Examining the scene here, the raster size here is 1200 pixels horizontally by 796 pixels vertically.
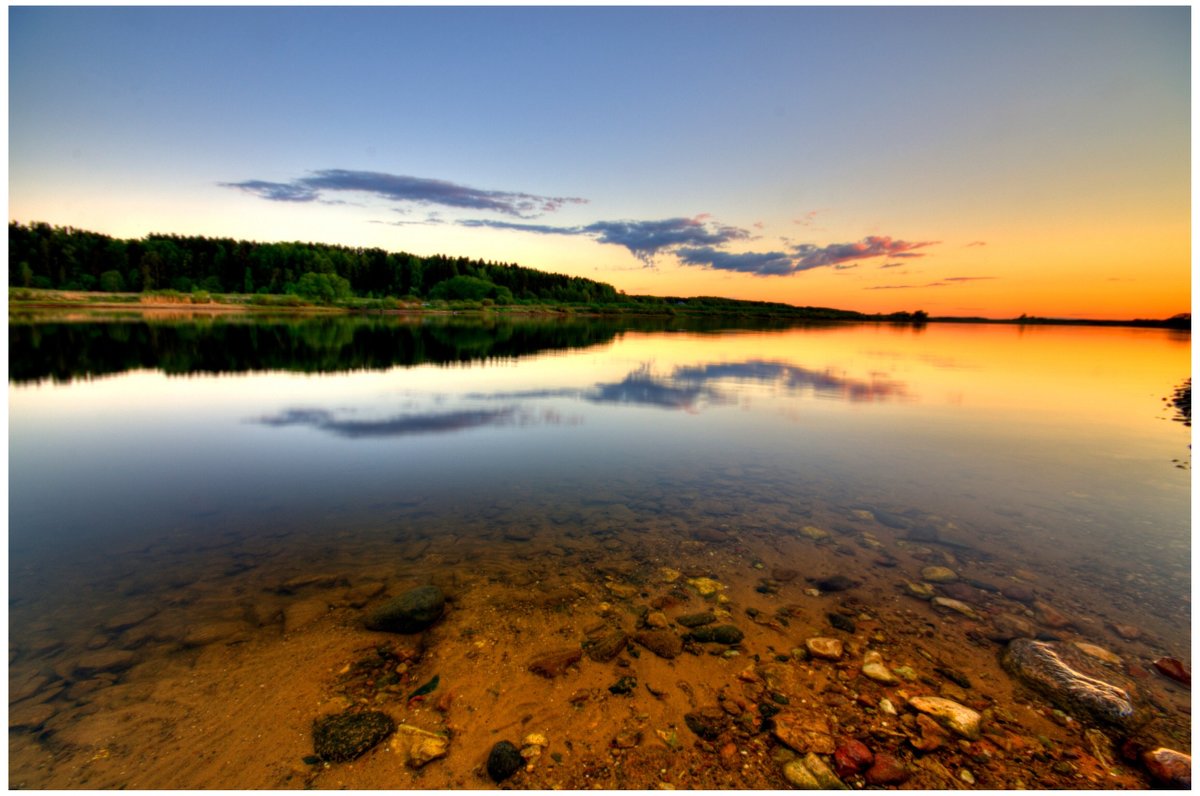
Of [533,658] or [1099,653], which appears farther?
[1099,653]

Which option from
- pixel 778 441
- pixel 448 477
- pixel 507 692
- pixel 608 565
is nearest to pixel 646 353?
pixel 778 441

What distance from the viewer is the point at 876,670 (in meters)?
5.80

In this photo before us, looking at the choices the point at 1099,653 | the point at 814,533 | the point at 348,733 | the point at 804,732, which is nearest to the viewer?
the point at 348,733

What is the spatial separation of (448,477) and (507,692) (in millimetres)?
7182

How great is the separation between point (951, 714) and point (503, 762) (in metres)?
4.68

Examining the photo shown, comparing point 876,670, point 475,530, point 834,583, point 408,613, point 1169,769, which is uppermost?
point 475,530

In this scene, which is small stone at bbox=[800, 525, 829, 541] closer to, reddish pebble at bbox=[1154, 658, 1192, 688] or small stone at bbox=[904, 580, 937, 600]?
small stone at bbox=[904, 580, 937, 600]

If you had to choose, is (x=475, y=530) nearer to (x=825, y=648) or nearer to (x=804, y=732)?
(x=825, y=648)

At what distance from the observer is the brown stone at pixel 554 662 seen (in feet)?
18.8

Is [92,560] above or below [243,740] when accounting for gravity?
above

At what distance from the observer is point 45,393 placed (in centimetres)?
2008

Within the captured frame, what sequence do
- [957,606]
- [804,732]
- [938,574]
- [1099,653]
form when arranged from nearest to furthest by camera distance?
[804,732], [1099,653], [957,606], [938,574]

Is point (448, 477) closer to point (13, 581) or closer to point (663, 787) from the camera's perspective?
point (13, 581)

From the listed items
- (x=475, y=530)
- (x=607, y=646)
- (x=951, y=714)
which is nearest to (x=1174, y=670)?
(x=951, y=714)
